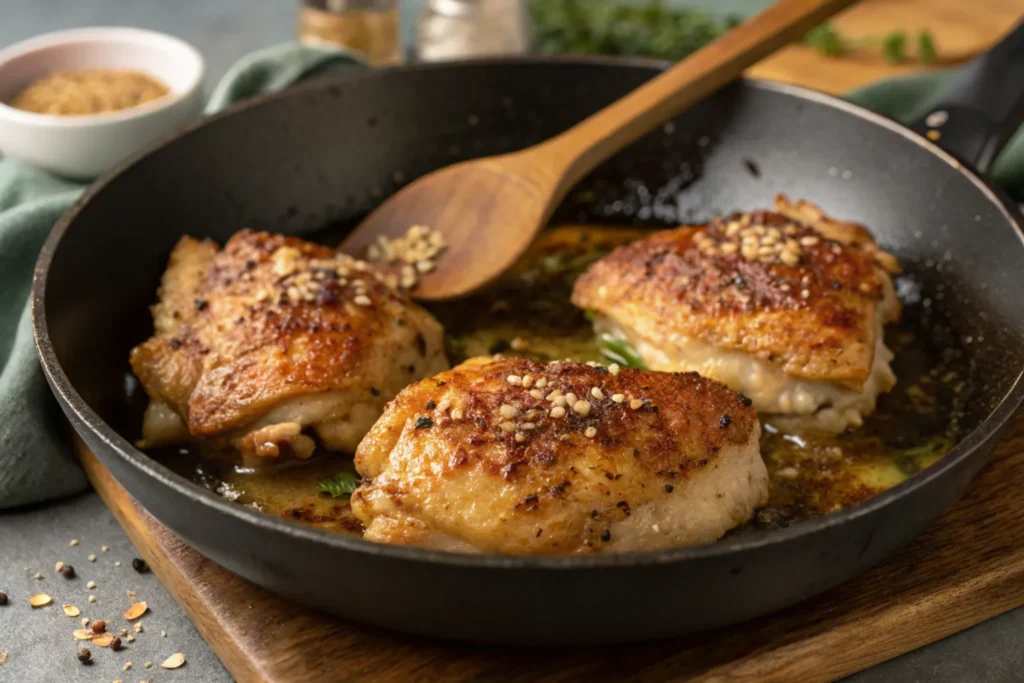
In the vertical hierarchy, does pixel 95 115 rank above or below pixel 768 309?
below

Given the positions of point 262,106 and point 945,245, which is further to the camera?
point 262,106

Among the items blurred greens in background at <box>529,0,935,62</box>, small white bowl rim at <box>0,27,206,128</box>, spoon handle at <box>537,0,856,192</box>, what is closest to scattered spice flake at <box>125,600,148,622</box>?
spoon handle at <box>537,0,856,192</box>

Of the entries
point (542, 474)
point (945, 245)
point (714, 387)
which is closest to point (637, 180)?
point (945, 245)

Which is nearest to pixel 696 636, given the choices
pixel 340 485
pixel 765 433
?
pixel 765 433

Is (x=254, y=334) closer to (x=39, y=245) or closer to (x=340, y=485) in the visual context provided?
(x=340, y=485)

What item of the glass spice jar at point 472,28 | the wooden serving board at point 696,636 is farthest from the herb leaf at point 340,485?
the glass spice jar at point 472,28

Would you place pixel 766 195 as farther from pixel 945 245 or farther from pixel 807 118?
pixel 945 245
